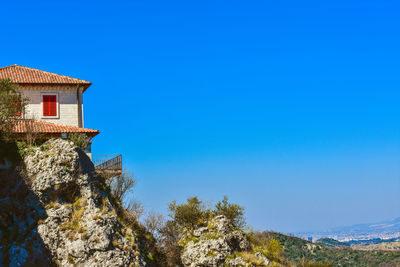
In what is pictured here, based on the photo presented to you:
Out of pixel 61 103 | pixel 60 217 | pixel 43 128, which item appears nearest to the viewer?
pixel 60 217

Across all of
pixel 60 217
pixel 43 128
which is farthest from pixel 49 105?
pixel 60 217

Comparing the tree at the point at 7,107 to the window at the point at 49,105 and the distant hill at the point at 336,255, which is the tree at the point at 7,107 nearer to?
the window at the point at 49,105

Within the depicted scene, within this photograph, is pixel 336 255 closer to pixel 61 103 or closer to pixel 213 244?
pixel 213 244

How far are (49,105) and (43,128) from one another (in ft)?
13.5

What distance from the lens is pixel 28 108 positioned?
31.8 m

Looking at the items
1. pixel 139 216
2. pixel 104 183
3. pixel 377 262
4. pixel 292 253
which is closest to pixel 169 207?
pixel 139 216

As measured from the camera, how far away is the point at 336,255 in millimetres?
69688

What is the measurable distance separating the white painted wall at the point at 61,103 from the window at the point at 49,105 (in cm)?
25

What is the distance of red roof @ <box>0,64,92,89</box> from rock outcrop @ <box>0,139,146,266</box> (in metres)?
8.76

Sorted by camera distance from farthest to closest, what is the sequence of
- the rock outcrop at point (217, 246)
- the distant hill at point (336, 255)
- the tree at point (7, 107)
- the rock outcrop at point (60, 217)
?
the distant hill at point (336, 255), the rock outcrop at point (217, 246), the tree at point (7, 107), the rock outcrop at point (60, 217)

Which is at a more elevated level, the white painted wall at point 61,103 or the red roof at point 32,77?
the red roof at point 32,77

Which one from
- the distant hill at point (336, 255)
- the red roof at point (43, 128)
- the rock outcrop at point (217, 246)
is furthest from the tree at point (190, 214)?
the distant hill at point (336, 255)

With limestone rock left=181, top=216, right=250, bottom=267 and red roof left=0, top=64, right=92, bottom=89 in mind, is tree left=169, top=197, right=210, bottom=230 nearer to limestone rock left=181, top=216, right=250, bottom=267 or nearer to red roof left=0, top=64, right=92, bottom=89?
limestone rock left=181, top=216, right=250, bottom=267

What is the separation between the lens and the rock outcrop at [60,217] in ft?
71.7
